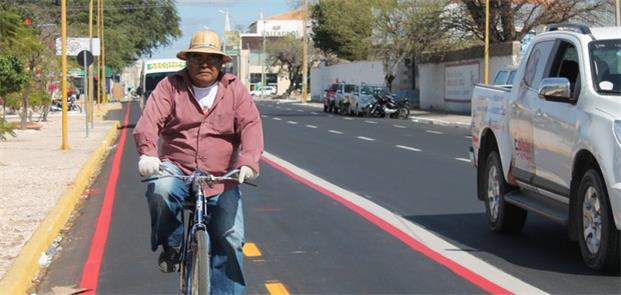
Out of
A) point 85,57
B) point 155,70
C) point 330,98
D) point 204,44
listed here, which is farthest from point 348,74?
point 204,44

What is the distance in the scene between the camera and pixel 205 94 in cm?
570

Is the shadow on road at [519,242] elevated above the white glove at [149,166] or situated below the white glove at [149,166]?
below

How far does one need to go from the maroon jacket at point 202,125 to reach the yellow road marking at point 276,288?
1722 mm

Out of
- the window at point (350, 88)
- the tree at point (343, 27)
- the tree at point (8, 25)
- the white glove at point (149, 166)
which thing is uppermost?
the tree at point (343, 27)

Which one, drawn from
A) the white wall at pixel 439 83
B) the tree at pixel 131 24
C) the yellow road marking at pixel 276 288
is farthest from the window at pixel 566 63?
the tree at pixel 131 24

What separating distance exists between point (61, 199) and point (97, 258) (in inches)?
154

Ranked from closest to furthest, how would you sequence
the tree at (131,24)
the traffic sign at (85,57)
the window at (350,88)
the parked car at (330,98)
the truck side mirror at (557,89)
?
the truck side mirror at (557,89)
the traffic sign at (85,57)
the window at (350,88)
the parked car at (330,98)
the tree at (131,24)

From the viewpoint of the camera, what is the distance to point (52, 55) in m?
38.0

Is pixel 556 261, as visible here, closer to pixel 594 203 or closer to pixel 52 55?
pixel 594 203

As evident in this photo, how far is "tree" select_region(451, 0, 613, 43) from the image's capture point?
39.6 m

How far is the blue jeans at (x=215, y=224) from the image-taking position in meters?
5.44

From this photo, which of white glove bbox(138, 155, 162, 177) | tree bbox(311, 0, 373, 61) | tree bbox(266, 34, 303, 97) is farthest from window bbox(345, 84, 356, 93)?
tree bbox(266, 34, 303, 97)

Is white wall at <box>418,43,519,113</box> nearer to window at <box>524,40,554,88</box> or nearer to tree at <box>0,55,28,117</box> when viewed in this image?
tree at <box>0,55,28,117</box>

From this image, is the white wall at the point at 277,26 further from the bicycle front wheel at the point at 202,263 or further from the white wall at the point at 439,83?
the bicycle front wheel at the point at 202,263
